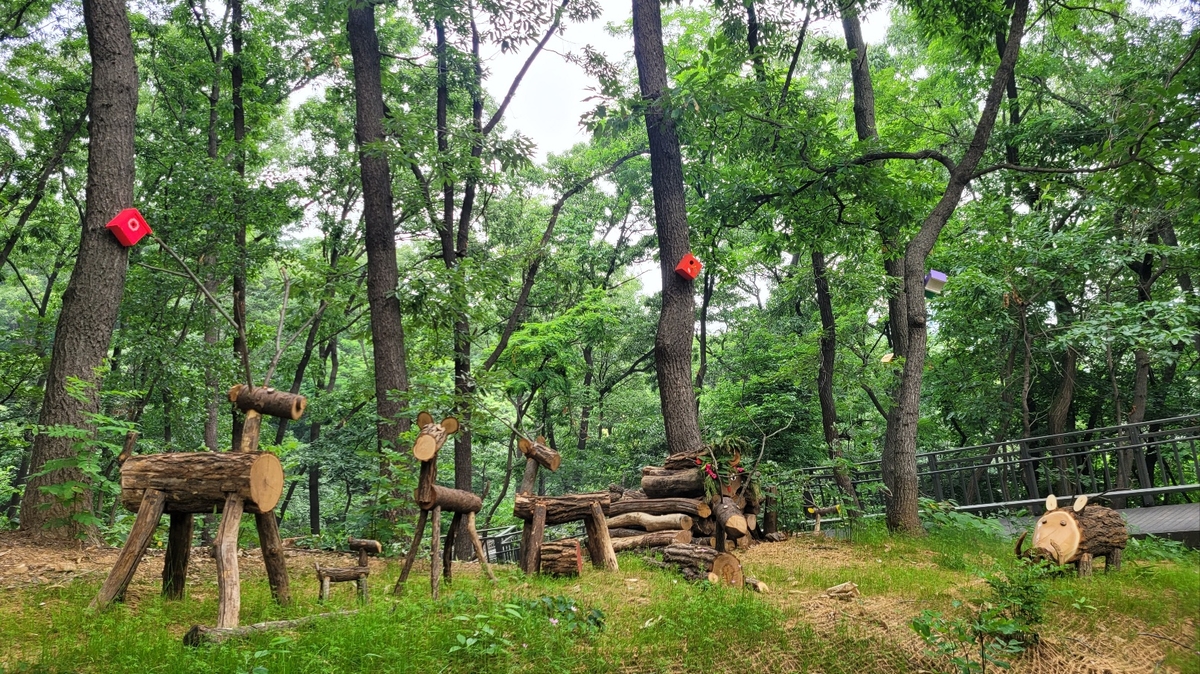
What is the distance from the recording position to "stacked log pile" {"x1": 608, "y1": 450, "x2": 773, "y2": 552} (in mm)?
8602

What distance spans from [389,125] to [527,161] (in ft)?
7.70

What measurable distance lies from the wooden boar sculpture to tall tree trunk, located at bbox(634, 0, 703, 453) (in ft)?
14.8

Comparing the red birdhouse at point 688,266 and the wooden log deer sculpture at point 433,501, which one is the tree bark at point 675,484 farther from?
the wooden log deer sculpture at point 433,501

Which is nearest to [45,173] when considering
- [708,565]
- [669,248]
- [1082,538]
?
[669,248]

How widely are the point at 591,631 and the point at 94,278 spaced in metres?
6.67

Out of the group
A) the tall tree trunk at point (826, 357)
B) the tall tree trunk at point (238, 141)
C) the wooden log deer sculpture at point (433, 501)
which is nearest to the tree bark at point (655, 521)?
the wooden log deer sculpture at point (433, 501)

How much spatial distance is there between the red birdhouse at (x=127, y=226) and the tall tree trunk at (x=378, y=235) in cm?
309

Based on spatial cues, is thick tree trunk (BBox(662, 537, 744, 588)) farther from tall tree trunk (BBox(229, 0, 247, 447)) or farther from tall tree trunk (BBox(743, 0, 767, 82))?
tall tree trunk (BBox(229, 0, 247, 447))

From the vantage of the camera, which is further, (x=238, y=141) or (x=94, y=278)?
(x=238, y=141)

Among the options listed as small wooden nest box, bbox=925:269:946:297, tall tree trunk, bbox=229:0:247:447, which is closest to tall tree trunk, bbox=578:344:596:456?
tall tree trunk, bbox=229:0:247:447

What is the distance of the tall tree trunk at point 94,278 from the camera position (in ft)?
21.9

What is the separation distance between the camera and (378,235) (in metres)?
10.1

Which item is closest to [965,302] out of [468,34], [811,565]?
[811,565]

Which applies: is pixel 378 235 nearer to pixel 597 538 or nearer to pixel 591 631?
pixel 597 538
